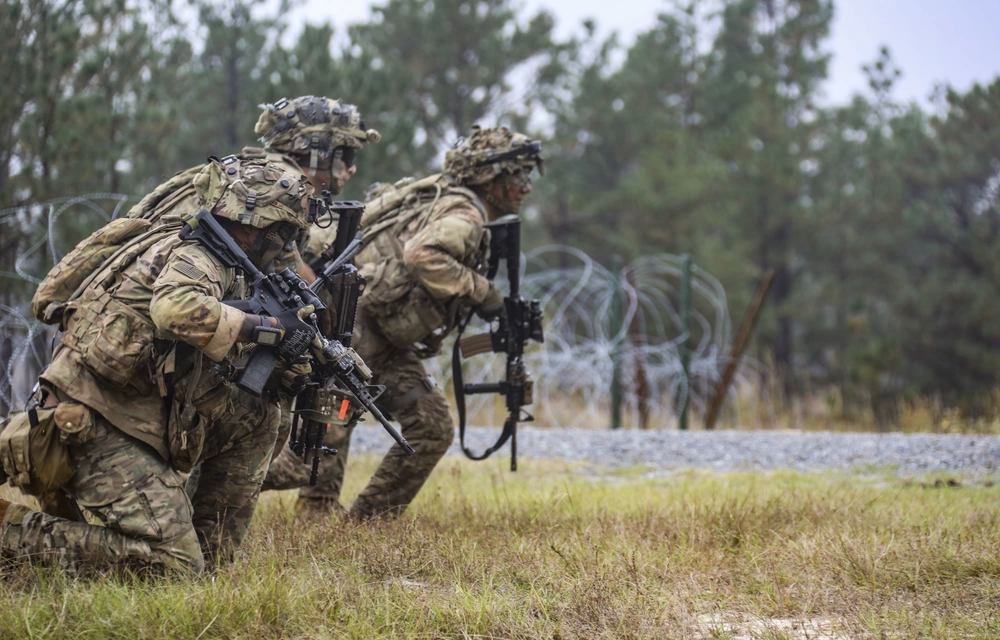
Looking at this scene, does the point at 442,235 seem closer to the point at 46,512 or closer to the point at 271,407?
the point at 271,407

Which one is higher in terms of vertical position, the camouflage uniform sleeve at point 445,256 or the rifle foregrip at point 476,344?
the camouflage uniform sleeve at point 445,256

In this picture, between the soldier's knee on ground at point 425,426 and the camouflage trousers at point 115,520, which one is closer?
the camouflage trousers at point 115,520

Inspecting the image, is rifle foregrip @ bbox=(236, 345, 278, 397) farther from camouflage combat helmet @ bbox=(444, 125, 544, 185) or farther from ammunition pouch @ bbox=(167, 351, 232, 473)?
camouflage combat helmet @ bbox=(444, 125, 544, 185)

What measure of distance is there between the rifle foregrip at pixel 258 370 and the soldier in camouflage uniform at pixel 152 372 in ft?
0.30

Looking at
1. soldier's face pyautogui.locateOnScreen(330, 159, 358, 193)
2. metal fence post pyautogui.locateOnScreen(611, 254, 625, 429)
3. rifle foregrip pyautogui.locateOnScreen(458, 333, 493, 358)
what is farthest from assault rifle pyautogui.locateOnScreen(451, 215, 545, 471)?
metal fence post pyautogui.locateOnScreen(611, 254, 625, 429)

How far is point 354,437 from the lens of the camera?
9.07m

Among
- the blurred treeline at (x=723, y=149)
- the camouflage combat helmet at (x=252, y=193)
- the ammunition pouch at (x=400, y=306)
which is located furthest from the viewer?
the blurred treeline at (x=723, y=149)

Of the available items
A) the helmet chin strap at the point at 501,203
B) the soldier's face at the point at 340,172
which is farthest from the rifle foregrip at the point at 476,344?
the soldier's face at the point at 340,172

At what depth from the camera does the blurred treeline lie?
15.1 m

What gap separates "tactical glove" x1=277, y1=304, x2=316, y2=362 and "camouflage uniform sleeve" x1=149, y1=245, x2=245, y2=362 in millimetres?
171

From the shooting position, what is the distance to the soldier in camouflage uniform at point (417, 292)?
484cm

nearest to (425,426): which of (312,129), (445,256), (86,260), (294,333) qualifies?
(445,256)

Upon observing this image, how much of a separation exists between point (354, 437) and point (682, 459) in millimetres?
2994

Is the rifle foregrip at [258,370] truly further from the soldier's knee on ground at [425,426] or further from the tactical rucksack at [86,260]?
the soldier's knee on ground at [425,426]
